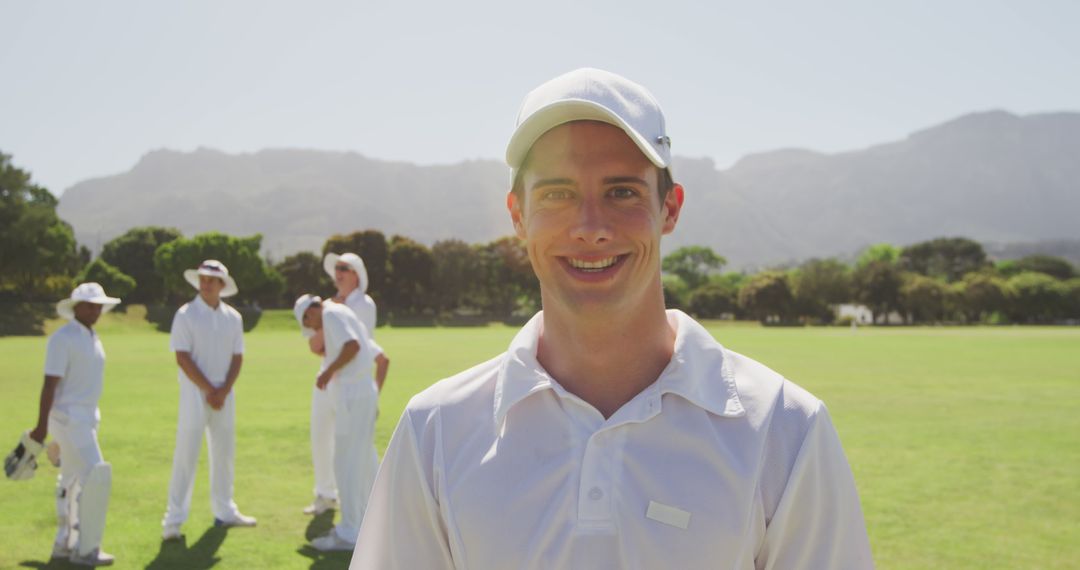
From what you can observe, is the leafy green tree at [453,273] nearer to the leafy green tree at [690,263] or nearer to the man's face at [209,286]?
the leafy green tree at [690,263]

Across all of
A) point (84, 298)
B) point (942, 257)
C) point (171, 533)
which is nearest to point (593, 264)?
point (84, 298)

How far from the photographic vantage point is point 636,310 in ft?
6.73

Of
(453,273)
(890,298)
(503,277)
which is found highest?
(453,273)

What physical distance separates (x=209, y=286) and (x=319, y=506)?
267 centimetres

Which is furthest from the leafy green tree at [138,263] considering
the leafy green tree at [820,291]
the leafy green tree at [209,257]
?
the leafy green tree at [820,291]

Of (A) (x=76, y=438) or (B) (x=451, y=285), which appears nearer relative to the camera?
(A) (x=76, y=438)

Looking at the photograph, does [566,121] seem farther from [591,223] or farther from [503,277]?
[503,277]

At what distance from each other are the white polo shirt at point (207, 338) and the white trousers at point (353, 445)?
123 cm

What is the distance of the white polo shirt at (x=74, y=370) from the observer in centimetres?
746

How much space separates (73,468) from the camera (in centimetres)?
754

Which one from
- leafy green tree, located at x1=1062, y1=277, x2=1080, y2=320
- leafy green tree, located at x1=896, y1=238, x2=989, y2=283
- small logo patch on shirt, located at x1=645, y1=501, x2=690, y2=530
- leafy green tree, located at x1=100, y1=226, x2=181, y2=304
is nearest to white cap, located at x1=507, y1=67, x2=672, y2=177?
small logo patch on shirt, located at x1=645, y1=501, x2=690, y2=530

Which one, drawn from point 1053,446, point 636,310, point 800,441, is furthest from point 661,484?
point 1053,446

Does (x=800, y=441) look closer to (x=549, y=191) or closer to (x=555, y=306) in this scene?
(x=555, y=306)

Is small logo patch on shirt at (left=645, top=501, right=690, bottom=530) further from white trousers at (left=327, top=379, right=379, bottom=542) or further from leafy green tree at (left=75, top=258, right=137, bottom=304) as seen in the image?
leafy green tree at (left=75, top=258, right=137, bottom=304)
